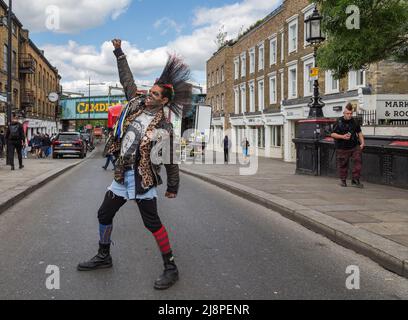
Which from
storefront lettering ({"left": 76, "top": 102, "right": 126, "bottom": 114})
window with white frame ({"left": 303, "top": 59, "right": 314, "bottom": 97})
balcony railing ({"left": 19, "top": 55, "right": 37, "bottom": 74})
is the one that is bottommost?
window with white frame ({"left": 303, "top": 59, "right": 314, "bottom": 97})

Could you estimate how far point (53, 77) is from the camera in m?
64.1

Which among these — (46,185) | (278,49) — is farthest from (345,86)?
(46,185)

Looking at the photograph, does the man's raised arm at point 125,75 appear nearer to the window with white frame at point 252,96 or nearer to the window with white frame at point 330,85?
the window with white frame at point 330,85

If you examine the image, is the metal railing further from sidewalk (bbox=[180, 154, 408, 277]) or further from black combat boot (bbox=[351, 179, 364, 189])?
black combat boot (bbox=[351, 179, 364, 189])

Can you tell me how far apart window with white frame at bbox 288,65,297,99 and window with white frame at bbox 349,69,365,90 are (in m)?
6.80

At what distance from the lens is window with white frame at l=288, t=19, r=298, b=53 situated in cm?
2701

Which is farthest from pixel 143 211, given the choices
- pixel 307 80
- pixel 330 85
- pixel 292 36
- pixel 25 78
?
pixel 25 78

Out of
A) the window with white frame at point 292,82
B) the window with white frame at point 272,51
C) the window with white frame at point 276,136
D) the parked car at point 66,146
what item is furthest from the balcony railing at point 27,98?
the window with white frame at point 292,82

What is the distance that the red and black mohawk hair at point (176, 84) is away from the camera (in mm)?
4121

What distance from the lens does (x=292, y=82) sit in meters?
27.7

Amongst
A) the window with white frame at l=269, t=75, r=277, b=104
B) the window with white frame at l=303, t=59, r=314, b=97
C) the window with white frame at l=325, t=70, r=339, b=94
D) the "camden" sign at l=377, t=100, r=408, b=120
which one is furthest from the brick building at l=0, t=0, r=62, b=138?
the "camden" sign at l=377, t=100, r=408, b=120

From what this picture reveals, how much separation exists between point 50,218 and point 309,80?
20711mm
